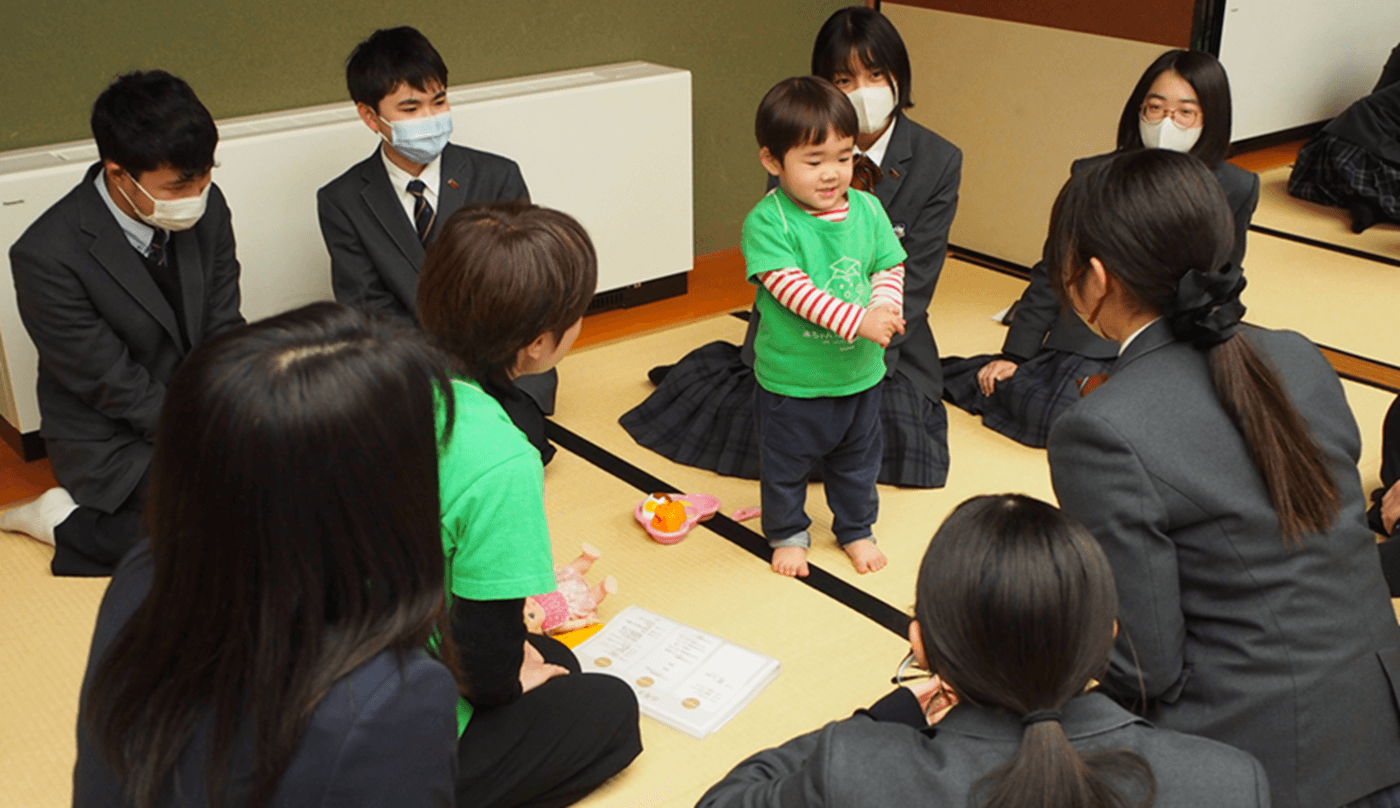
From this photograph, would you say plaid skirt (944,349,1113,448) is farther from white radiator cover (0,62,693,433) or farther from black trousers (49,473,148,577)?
black trousers (49,473,148,577)

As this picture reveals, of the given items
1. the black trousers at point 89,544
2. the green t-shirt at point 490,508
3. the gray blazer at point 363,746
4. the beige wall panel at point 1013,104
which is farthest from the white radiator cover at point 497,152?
the gray blazer at point 363,746

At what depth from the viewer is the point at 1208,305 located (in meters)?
1.42

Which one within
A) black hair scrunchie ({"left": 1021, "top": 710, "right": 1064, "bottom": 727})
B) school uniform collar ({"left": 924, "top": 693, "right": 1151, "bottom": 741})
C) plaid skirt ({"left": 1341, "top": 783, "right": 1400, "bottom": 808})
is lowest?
plaid skirt ({"left": 1341, "top": 783, "right": 1400, "bottom": 808})

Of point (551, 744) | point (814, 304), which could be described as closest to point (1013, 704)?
point (551, 744)

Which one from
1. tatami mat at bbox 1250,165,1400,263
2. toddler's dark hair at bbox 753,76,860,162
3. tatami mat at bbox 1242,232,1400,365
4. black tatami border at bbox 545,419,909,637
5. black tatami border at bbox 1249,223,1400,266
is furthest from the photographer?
tatami mat at bbox 1250,165,1400,263

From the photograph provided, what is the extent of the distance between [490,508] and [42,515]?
60.1 inches

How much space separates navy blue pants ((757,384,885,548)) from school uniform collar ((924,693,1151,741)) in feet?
4.22

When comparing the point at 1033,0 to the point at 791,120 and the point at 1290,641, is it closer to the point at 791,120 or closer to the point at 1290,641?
the point at 791,120

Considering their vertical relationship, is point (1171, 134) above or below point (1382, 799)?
above

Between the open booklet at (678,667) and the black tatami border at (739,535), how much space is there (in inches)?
10.1

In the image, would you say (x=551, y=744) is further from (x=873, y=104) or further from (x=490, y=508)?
(x=873, y=104)

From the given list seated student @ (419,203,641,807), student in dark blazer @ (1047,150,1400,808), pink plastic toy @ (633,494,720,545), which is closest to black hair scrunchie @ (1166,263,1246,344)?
student in dark blazer @ (1047,150,1400,808)

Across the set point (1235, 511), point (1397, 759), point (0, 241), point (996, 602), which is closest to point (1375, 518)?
point (1397, 759)

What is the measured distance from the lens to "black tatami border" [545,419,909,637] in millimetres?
2320
